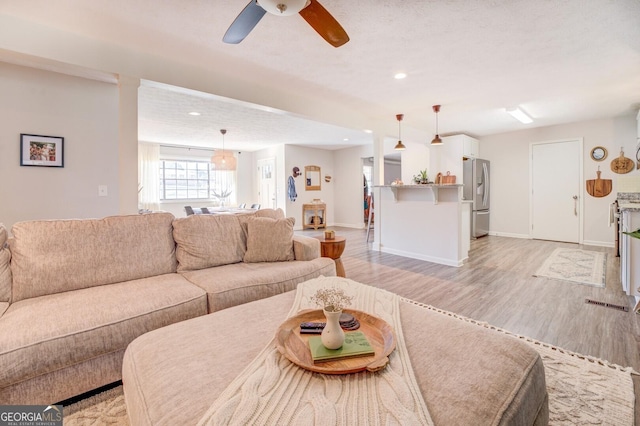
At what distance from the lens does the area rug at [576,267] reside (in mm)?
3480

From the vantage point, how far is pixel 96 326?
1.46m

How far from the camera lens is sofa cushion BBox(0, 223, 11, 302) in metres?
1.69

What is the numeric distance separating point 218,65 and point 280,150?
5072mm

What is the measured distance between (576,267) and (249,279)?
14.5ft

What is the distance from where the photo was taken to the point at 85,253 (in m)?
1.93

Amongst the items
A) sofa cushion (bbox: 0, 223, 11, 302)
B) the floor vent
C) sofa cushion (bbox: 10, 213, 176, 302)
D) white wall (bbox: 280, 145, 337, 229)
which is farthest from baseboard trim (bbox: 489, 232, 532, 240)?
sofa cushion (bbox: 0, 223, 11, 302)

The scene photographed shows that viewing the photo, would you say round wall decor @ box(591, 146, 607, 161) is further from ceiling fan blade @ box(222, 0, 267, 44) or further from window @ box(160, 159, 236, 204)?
window @ box(160, 159, 236, 204)

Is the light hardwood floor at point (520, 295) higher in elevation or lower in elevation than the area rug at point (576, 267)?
lower

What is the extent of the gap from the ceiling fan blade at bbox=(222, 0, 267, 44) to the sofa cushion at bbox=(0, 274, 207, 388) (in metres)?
1.73

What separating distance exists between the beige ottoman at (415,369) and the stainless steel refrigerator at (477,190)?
5.62 metres

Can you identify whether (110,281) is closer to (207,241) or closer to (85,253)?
(85,253)

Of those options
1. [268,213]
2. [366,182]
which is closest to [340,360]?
[268,213]

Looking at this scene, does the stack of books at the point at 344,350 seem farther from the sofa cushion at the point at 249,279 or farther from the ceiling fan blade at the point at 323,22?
the ceiling fan blade at the point at 323,22

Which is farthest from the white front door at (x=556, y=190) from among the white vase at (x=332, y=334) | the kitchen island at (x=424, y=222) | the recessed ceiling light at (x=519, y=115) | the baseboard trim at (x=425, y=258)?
the white vase at (x=332, y=334)
